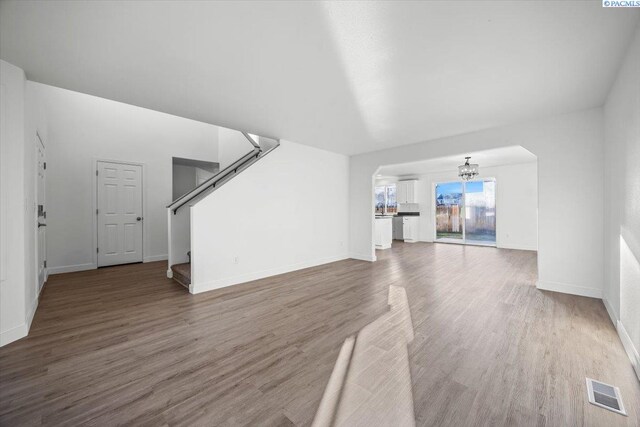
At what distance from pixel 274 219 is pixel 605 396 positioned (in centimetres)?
422

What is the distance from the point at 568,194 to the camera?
338cm

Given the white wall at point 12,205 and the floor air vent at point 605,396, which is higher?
the white wall at point 12,205

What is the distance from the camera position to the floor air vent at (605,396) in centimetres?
144

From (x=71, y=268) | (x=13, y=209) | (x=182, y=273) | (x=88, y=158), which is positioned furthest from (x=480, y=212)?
(x=71, y=268)

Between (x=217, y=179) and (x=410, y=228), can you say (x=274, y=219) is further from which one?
(x=410, y=228)

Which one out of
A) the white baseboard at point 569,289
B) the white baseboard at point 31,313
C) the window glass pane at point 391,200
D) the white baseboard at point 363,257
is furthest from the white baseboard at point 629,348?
the window glass pane at point 391,200

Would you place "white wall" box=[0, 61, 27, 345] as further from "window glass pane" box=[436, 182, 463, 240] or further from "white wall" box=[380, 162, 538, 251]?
"window glass pane" box=[436, 182, 463, 240]

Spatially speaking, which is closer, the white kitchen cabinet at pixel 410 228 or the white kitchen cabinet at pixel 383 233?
the white kitchen cabinet at pixel 383 233

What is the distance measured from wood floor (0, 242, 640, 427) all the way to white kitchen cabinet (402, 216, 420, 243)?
217 inches

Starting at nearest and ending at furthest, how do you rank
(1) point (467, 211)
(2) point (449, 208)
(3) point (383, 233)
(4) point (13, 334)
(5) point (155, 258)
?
(4) point (13, 334) → (5) point (155, 258) → (3) point (383, 233) → (1) point (467, 211) → (2) point (449, 208)

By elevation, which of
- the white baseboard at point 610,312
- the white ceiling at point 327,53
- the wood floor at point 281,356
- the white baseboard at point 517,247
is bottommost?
the wood floor at point 281,356

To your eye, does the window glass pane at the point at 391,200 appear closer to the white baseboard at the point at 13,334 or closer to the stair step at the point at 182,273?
the stair step at the point at 182,273

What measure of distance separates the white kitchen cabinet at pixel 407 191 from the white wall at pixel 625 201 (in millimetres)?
6207

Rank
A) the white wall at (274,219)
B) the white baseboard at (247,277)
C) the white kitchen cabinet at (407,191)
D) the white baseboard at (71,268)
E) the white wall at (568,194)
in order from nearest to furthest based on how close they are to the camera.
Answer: the white wall at (568,194)
the white baseboard at (247,277)
the white wall at (274,219)
the white baseboard at (71,268)
the white kitchen cabinet at (407,191)
